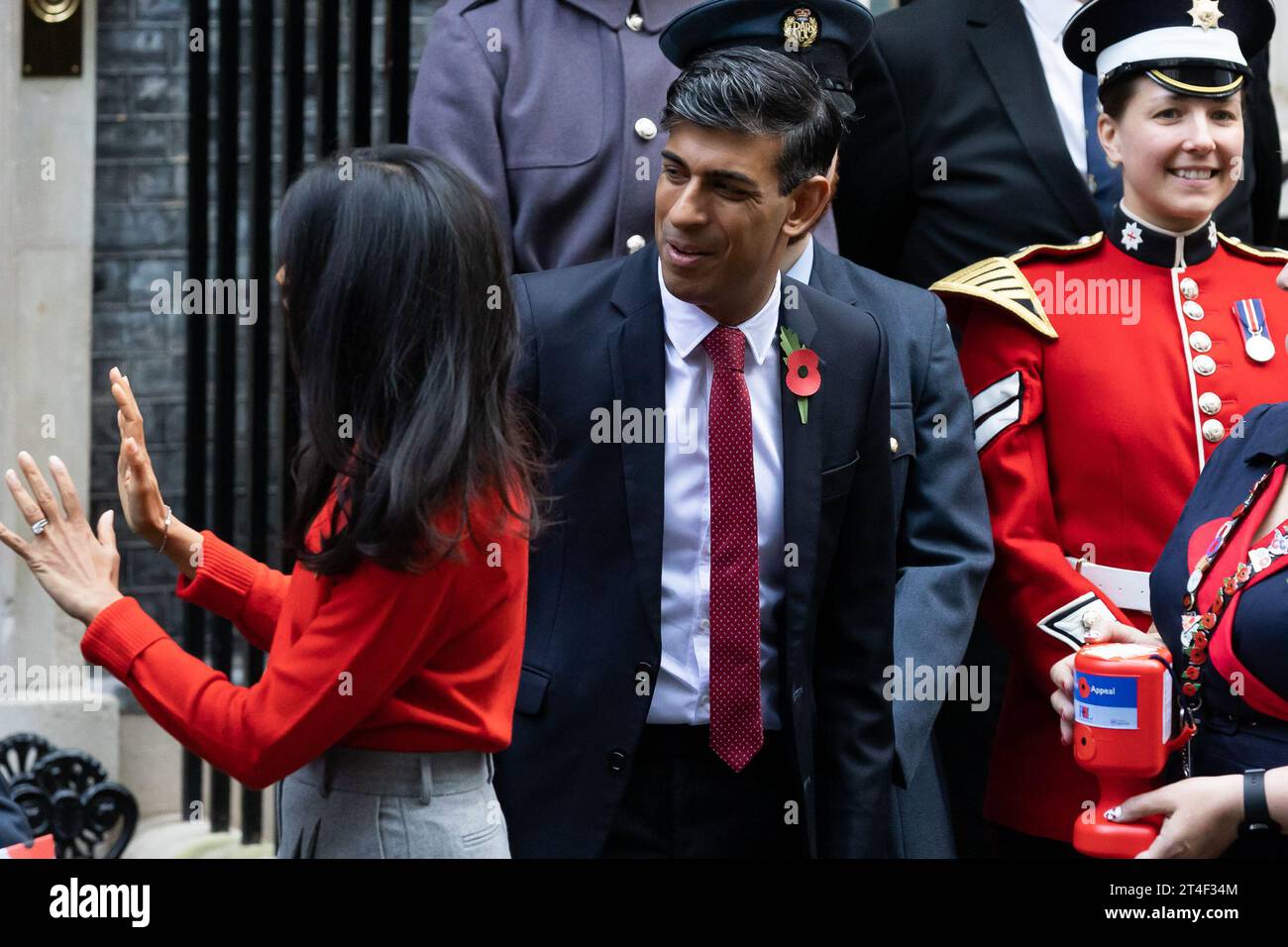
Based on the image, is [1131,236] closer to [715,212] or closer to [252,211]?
[715,212]

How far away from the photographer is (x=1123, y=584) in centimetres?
366

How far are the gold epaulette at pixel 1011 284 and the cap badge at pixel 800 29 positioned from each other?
0.57 meters

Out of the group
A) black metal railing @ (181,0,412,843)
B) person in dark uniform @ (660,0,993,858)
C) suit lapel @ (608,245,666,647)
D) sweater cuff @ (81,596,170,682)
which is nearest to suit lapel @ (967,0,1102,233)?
person in dark uniform @ (660,0,993,858)

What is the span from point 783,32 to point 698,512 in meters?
0.97

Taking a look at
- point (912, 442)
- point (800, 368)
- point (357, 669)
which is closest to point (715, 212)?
point (800, 368)

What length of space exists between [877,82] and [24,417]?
2451 millimetres

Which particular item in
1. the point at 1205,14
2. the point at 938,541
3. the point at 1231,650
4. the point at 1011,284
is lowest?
the point at 1231,650

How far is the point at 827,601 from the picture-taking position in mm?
3182

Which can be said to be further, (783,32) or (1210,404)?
(1210,404)

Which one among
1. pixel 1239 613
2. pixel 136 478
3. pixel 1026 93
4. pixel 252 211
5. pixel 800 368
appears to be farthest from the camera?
pixel 252 211

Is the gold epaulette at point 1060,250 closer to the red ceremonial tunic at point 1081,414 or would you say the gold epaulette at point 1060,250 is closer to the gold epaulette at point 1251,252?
the red ceremonial tunic at point 1081,414

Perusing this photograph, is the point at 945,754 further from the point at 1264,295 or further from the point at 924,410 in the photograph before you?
the point at 1264,295

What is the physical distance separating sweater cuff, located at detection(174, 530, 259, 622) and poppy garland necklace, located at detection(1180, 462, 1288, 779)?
1.50 metres

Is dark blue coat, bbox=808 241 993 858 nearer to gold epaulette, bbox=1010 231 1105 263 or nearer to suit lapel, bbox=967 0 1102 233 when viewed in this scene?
gold epaulette, bbox=1010 231 1105 263
